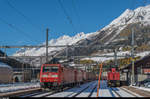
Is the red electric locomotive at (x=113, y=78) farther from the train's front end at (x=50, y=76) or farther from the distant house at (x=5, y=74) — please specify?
the distant house at (x=5, y=74)

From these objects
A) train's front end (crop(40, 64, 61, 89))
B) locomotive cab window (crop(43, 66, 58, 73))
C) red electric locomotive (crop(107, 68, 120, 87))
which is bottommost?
red electric locomotive (crop(107, 68, 120, 87))

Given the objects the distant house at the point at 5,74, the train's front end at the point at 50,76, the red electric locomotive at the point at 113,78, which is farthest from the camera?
the distant house at the point at 5,74

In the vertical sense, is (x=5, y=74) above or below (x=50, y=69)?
below

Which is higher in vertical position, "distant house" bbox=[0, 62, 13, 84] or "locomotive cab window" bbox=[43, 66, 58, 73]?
"locomotive cab window" bbox=[43, 66, 58, 73]

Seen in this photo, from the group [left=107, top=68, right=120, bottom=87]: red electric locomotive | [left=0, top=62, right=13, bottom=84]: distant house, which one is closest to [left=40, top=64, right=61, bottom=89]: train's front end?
[left=107, top=68, right=120, bottom=87]: red electric locomotive

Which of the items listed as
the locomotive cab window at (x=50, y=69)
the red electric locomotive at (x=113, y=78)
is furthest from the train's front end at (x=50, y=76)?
the red electric locomotive at (x=113, y=78)

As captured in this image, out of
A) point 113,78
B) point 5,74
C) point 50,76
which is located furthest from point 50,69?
point 5,74

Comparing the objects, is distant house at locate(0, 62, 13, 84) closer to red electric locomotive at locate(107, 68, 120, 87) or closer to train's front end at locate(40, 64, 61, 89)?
red electric locomotive at locate(107, 68, 120, 87)

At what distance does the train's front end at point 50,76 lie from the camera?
93.0ft

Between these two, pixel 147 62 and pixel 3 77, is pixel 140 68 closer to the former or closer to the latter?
pixel 147 62

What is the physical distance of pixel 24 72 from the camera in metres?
61.4

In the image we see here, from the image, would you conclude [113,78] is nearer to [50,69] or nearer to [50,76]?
[50,69]

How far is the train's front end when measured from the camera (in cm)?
2836

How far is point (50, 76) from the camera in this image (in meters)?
28.6
